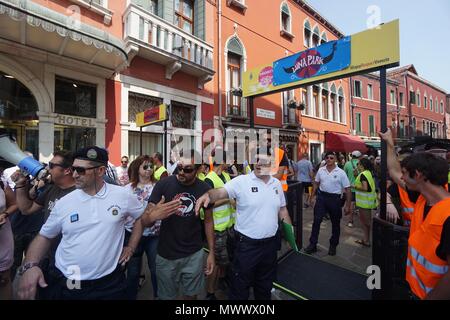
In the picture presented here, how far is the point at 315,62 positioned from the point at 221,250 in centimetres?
344

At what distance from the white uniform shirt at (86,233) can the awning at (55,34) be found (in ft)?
17.3

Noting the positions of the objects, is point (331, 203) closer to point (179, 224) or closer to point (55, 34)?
point (179, 224)

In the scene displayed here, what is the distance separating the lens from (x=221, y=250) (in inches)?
126

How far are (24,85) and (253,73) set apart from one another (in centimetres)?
569

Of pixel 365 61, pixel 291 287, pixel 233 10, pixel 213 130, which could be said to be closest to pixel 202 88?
pixel 213 130

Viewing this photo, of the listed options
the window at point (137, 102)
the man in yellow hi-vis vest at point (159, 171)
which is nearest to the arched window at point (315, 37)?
the window at point (137, 102)

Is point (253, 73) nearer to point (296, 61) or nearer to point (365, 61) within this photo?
point (296, 61)

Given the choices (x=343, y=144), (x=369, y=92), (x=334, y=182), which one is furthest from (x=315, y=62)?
(x=369, y=92)

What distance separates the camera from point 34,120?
6508 millimetres

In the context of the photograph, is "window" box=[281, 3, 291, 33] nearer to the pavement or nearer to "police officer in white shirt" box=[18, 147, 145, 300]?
the pavement

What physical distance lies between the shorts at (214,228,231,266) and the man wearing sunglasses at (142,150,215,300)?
705 mm

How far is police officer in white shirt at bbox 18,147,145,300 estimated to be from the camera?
177 centimetres

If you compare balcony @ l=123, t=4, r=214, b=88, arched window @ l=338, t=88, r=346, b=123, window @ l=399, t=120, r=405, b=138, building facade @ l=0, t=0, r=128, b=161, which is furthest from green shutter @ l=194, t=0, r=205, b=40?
window @ l=399, t=120, r=405, b=138

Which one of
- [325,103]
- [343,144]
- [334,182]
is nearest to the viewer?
[334,182]
